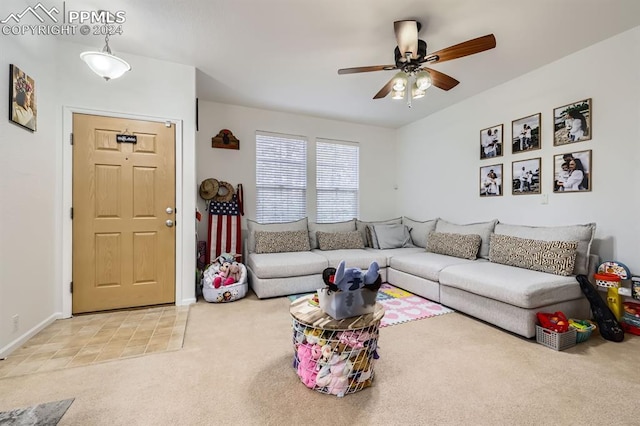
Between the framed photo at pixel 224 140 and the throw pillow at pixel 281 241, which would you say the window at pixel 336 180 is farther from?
the framed photo at pixel 224 140

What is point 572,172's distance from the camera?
2.90m

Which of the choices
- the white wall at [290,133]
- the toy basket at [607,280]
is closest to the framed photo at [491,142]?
the toy basket at [607,280]

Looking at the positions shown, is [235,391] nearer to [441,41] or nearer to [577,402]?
[577,402]

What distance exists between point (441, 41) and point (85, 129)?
355 centimetres

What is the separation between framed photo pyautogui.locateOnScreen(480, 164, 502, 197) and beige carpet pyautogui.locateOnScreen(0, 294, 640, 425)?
1.94 meters

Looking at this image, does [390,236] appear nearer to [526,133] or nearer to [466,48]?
[526,133]

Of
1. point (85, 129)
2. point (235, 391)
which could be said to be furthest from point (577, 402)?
point (85, 129)

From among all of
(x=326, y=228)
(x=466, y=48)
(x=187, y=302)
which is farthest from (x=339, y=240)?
(x=466, y=48)

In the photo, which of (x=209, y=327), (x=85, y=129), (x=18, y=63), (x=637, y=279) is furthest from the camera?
(x=85, y=129)

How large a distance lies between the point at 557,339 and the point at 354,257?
2.17 metres

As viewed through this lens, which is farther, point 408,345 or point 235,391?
point 408,345

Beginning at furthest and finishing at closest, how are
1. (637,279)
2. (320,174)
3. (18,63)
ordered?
(320,174) < (637,279) < (18,63)

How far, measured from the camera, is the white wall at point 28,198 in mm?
2023

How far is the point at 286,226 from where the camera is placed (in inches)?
166
